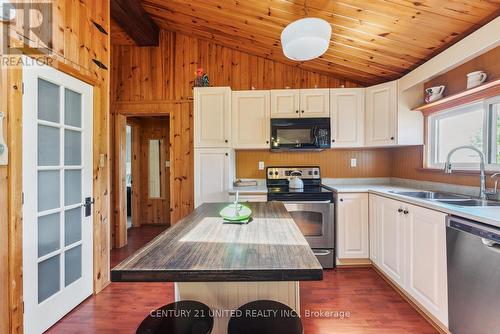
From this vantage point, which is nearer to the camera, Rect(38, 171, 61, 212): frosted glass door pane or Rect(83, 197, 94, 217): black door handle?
Rect(38, 171, 61, 212): frosted glass door pane

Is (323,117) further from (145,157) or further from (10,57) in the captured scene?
(145,157)

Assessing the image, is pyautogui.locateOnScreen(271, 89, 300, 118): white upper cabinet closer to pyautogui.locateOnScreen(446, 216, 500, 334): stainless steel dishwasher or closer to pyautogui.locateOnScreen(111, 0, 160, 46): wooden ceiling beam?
pyautogui.locateOnScreen(111, 0, 160, 46): wooden ceiling beam

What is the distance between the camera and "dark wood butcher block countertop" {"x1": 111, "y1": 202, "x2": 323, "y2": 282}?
Result: 79 centimetres

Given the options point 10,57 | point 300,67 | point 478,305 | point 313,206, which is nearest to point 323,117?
point 300,67

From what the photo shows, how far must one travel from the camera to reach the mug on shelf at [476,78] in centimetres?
186

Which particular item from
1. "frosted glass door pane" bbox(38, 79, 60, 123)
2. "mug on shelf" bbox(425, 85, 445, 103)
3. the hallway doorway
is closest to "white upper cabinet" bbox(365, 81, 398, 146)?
"mug on shelf" bbox(425, 85, 445, 103)

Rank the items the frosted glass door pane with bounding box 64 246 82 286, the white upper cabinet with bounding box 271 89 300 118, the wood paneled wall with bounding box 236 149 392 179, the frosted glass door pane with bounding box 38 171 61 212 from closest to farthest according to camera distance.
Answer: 1. the frosted glass door pane with bounding box 38 171 61 212
2. the frosted glass door pane with bounding box 64 246 82 286
3. the white upper cabinet with bounding box 271 89 300 118
4. the wood paneled wall with bounding box 236 149 392 179

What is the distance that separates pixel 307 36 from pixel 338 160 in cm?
226

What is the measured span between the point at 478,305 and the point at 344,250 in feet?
4.71

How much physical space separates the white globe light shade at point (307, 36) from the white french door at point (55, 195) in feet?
5.79

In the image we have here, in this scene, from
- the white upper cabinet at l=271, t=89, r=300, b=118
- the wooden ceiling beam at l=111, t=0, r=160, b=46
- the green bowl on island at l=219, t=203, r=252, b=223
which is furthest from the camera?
the white upper cabinet at l=271, t=89, r=300, b=118

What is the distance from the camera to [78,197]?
2074 mm

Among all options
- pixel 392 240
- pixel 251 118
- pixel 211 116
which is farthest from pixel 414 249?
pixel 211 116

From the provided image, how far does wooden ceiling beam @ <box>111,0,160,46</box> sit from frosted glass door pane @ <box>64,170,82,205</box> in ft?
5.91
